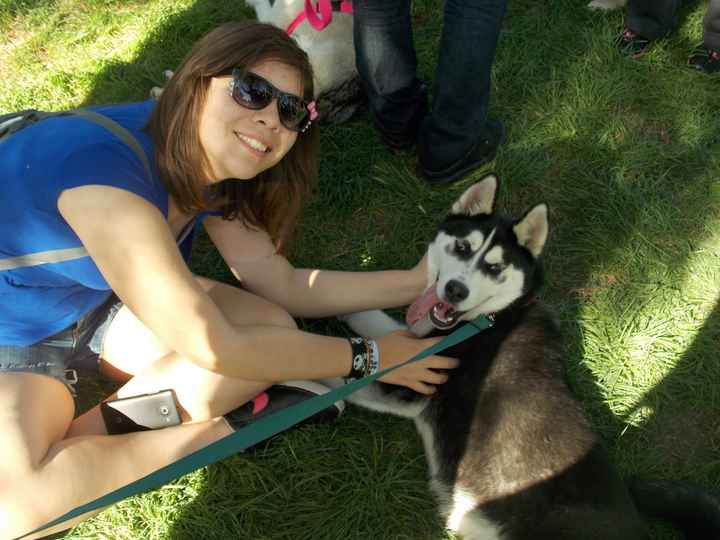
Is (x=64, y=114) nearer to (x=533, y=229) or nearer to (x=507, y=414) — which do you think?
(x=533, y=229)

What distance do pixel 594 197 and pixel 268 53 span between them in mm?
2095

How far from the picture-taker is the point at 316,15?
284 cm

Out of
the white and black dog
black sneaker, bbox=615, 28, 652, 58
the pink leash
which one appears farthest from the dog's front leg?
black sneaker, bbox=615, 28, 652, 58

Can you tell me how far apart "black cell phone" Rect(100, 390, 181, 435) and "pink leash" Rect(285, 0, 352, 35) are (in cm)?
182

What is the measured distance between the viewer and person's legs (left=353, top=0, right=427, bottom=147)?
8.59 feet

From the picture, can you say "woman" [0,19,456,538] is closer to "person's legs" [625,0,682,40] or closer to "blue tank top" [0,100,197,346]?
"blue tank top" [0,100,197,346]

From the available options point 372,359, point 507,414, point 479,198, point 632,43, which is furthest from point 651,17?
point 372,359

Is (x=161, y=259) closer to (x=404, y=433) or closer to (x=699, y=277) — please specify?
(x=404, y=433)

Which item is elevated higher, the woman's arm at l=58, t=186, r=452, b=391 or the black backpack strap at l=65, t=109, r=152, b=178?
the black backpack strap at l=65, t=109, r=152, b=178

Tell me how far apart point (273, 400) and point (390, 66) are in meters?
1.65

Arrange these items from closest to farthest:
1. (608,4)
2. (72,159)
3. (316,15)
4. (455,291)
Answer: (72,159) → (455,291) → (316,15) → (608,4)

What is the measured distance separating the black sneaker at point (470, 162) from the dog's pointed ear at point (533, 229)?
0.75 metres

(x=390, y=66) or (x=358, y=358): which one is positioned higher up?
(x=390, y=66)

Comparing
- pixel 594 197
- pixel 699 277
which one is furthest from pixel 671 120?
pixel 699 277
